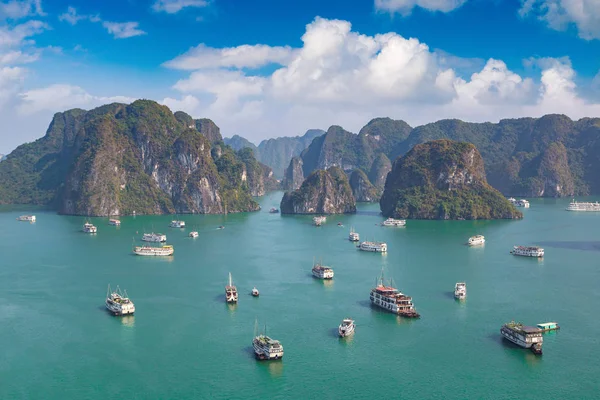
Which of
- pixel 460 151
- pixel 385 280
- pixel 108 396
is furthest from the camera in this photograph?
pixel 460 151

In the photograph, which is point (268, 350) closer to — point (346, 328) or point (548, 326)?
point (346, 328)

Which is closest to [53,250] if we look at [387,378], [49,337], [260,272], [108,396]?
[260,272]

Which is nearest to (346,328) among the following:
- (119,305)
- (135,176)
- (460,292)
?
(460,292)

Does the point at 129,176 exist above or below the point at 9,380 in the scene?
above

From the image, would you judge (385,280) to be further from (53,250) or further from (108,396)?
(53,250)

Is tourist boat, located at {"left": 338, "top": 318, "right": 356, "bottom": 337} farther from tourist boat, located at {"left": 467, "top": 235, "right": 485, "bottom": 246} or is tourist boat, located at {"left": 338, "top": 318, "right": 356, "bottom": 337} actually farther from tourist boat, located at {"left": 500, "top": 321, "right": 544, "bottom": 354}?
tourist boat, located at {"left": 467, "top": 235, "right": 485, "bottom": 246}

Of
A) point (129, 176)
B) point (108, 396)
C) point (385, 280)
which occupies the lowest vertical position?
point (108, 396)

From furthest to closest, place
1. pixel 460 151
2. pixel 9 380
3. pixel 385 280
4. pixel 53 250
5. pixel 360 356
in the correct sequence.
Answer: pixel 460 151 → pixel 53 250 → pixel 385 280 → pixel 360 356 → pixel 9 380
